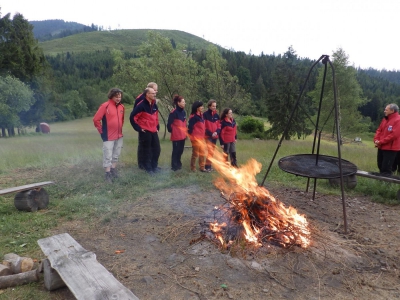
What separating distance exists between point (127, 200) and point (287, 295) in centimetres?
354

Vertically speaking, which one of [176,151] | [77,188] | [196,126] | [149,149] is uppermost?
[196,126]

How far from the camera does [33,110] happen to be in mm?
35031

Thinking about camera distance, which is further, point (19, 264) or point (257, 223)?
point (257, 223)

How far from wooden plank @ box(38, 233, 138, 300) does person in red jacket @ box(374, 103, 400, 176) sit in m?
6.38

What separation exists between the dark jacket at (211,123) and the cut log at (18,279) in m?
5.52

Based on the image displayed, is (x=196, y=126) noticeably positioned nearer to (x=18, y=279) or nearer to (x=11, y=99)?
(x=18, y=279)

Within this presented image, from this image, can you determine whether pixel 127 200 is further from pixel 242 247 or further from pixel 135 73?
pixel 135 73

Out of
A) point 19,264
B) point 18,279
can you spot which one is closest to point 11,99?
point 19,264

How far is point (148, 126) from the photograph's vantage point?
7.09 metres

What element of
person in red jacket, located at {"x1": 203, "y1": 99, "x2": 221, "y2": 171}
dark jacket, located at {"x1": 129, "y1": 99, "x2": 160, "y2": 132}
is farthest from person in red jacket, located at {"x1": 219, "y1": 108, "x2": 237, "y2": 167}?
dark jacket, located at {"x1": 129, "y1": 99, "x2": 160, "y2": 132}

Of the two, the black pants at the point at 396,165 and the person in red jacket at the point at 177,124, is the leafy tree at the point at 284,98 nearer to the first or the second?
the black pants at the point at 396,165

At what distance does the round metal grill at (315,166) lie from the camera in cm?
441

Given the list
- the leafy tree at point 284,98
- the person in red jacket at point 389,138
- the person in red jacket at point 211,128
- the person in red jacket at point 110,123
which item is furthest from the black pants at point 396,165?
the leafy tree at point 284,98

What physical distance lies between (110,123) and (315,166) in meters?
4.30
